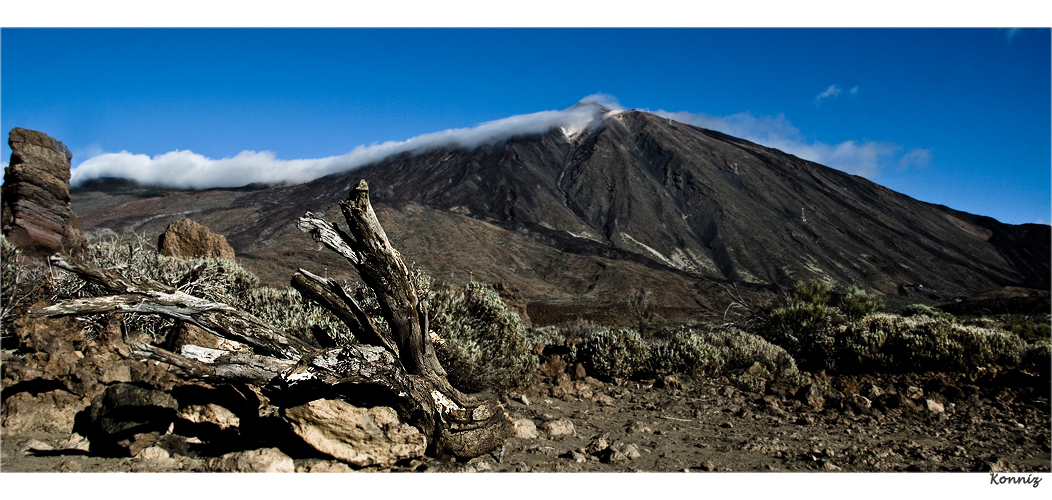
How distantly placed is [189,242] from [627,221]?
73.9m

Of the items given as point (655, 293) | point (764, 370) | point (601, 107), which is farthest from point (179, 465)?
point (601, 107)

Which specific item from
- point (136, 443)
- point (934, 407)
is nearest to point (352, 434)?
point (136, 443)

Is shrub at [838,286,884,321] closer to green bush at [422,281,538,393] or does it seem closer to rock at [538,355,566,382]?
rock at [538,355,566,382]

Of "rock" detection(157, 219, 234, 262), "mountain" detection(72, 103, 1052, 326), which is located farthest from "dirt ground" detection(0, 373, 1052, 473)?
"mountain" detection(72, 103, 1052, 326)

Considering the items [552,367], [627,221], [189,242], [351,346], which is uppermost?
[627,221]

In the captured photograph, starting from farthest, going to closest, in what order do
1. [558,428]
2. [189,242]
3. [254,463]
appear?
[189,242], [558,428], [254,463]

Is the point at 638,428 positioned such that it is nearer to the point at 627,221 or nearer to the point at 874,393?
the point at 874,393

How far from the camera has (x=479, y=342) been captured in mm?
6746

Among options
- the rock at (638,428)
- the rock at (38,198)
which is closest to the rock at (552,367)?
the rock at (638,428)

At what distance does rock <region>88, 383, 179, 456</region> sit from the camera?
3408mm

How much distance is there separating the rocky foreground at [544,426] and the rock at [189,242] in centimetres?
776

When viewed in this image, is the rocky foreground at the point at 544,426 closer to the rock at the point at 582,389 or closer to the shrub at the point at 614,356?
the rock at the point at 582,389

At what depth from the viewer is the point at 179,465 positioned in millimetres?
3236

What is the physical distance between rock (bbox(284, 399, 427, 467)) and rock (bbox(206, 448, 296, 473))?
7.0 inches
